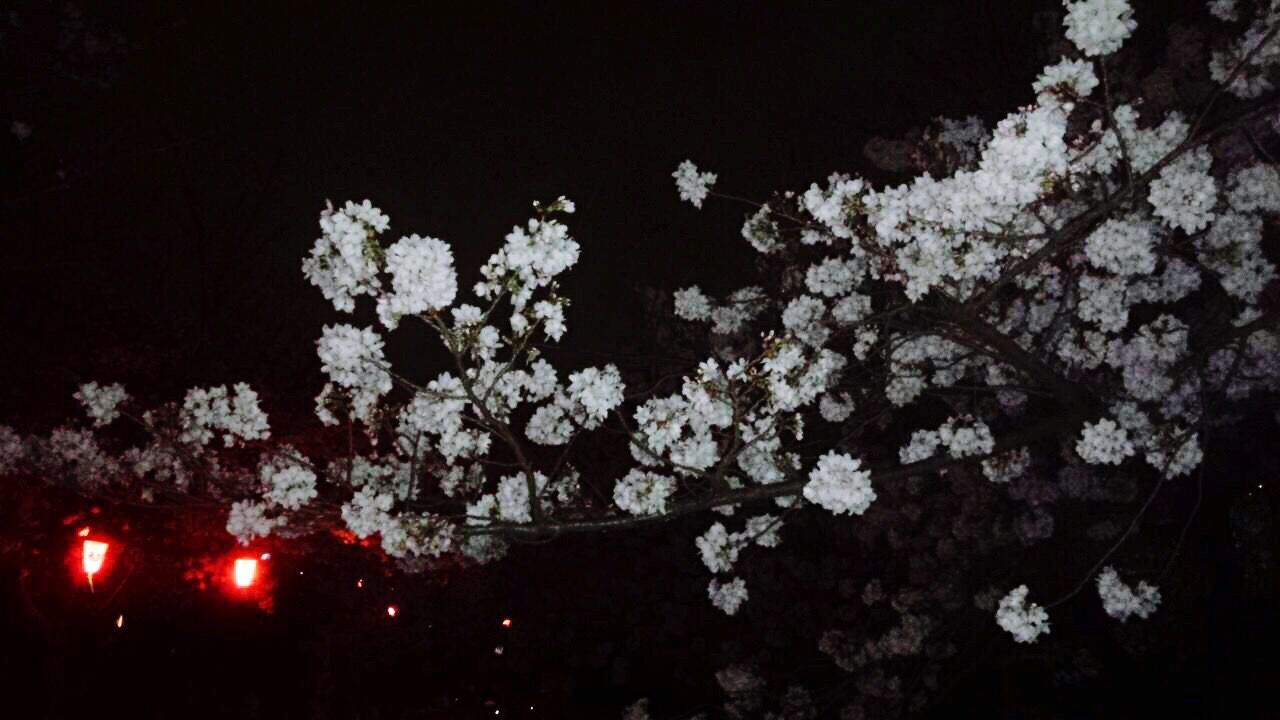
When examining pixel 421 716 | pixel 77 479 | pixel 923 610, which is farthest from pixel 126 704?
pixel 923 610

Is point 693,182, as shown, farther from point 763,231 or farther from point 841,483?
point 841,483

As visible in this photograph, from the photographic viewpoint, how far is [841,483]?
6617 millimetres

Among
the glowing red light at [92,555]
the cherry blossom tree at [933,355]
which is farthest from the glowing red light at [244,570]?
the cherry blossom tree at [933,355]

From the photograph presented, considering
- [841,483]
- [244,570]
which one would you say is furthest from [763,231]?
[244,570]

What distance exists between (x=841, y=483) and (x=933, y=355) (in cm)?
313

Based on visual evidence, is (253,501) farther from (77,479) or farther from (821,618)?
(821,618)

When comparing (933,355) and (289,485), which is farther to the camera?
(933,355)

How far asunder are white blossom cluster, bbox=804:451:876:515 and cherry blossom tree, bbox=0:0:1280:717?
25 millimetres

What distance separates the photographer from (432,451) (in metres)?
9.77

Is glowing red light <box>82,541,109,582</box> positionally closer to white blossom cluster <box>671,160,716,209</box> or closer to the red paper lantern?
the red paper lantern

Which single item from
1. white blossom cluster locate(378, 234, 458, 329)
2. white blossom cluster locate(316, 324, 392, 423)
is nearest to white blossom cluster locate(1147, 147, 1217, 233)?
white blossom cluster locate(378, 234, 458, 329)

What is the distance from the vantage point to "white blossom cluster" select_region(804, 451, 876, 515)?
6.61 m

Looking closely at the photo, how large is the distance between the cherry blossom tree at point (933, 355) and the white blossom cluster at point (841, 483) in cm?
2

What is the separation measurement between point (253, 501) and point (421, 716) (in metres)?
18.2
